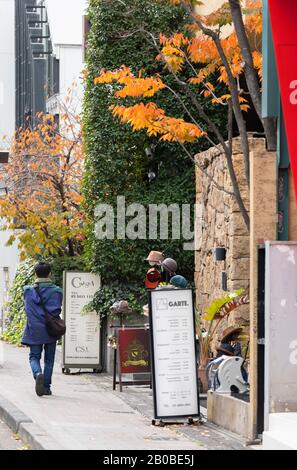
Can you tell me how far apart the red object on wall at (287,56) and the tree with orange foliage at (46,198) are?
1525cm

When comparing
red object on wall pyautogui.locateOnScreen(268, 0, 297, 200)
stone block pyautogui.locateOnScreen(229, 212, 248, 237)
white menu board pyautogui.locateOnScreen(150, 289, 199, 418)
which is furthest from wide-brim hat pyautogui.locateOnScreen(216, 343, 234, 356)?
red object on wall pyautogui.locateOnScreen(268, 0, 297, 200)

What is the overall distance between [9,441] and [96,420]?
1.59 m

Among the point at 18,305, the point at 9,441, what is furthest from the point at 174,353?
the point at 18,305

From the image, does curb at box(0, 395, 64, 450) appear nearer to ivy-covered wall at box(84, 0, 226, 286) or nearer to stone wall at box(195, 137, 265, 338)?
stone wall at box(195, 137, 265, 338)

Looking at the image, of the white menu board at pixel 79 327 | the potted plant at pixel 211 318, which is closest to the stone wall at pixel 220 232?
the potted plant at pixel 211 318

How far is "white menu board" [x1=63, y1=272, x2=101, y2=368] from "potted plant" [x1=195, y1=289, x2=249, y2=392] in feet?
8.35

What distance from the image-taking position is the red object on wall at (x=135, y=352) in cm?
1664

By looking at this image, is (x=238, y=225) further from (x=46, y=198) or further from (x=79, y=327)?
(x=46, y=198)

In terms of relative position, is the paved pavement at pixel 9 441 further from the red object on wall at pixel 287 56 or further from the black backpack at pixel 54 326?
the red object on wall at pixel 287 56

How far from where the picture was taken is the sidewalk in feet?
37.4

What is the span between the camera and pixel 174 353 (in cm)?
1322

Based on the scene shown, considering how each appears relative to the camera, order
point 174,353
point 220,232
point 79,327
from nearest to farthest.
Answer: point 174,353
point 220,232
point 79,327

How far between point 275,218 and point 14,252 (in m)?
30.9

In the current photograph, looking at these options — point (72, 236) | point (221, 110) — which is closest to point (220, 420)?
point (221, 110)
